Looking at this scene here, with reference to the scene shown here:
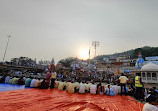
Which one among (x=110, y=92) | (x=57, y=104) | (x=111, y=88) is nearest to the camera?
(x=57, y=104)

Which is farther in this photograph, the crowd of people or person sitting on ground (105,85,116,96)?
person sitting on ground (105,85,116,96)

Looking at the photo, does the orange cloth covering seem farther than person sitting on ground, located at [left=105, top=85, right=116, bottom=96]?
No

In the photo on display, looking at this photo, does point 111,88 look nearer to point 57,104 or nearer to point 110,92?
point 110,92

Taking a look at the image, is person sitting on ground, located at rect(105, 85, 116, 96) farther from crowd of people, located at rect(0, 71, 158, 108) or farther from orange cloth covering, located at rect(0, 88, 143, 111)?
orange cloth covering, located at rect(0, 88, 143, 111)

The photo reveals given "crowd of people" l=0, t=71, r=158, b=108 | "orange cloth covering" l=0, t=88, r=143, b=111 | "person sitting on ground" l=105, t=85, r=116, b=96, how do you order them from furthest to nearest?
"person sitting on ground" l=105, t=85, r=116, b=96 < "crowd of people" l=0, t=71, r=158, b=108 < "orange cloth covering" l=0, t=88, r=143, b=111

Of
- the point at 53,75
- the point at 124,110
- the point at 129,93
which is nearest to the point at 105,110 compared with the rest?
the point at 124,110

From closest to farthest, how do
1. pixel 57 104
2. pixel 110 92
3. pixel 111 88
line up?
pixel 57 104 → pixel 110 92 → pixel 111 88

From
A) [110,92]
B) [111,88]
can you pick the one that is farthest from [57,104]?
[111,88]

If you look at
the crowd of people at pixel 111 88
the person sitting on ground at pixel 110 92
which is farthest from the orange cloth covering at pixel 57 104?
the person sitting on ground at pixel 110 92

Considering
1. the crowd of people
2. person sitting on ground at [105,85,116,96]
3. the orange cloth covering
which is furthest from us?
person sitting on ground at [105,85,116,96]

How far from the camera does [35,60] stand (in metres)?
45.3

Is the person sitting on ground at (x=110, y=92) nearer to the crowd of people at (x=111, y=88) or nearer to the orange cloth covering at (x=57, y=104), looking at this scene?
the crowd of people at (x=111, y=88)

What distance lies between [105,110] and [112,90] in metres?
3.46

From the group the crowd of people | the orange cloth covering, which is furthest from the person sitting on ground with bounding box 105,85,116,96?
the orange cloth covering
